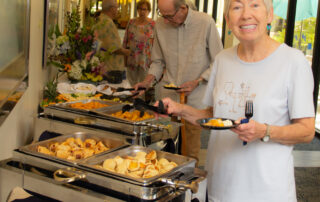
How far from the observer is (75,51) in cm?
339

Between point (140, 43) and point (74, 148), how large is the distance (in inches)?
140

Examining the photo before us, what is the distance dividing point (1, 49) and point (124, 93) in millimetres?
1731

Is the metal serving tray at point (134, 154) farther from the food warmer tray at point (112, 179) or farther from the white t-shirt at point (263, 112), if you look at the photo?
the white t-shirt at point (263, 112)

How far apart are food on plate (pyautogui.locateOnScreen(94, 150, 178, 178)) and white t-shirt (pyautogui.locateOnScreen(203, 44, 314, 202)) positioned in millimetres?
272

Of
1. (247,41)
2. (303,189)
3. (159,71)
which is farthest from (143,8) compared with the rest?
(247,41)

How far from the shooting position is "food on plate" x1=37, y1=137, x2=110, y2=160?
1.51 metres

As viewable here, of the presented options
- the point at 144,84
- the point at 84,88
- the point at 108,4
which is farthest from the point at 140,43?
the point at 144,84

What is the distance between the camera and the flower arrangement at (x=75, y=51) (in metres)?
3.33

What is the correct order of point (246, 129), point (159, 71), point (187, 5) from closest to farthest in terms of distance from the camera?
1. point (246, 129)
2. point (187, 5)
3. point (159, 71)

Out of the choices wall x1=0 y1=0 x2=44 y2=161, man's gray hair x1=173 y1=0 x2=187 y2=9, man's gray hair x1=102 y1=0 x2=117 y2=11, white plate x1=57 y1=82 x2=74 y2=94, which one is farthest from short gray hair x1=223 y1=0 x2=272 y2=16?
man's gray hair x1=102 y1=0 x2=117 y2=11

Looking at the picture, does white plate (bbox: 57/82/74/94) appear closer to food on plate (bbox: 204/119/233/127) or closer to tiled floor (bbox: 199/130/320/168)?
tiled floor (bbox: 199/130/320/168)

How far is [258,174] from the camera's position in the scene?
1.51 metres

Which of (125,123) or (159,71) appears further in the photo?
(159,71)

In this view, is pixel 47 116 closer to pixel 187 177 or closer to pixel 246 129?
pixel 187 177
